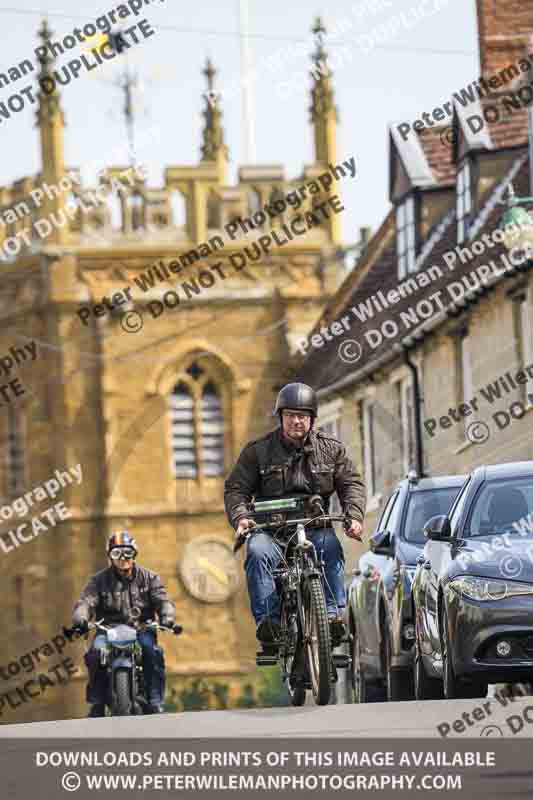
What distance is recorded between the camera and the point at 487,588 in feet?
51.0

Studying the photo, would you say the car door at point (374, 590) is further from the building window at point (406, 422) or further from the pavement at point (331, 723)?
the building window at point (406, 422)

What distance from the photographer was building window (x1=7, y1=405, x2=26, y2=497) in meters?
67.6

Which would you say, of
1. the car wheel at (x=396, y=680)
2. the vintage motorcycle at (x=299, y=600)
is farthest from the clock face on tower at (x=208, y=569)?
the vintage motorcycle at (x=299, y=600)

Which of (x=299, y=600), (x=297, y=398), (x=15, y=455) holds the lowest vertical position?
(x=299, y=600)

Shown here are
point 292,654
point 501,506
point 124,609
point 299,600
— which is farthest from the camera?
point 124,609

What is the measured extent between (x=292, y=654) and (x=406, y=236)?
28372mm

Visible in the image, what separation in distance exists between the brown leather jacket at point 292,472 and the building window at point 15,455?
51628mm

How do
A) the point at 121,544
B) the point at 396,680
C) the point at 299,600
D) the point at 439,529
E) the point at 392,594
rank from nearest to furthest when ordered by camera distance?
the point at 299,600, the point at 439,529, the point at 396,680, the point at 392,594, the point at 121,544

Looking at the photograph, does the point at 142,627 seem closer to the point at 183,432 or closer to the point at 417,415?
the point at 417,415

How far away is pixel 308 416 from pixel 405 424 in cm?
2460

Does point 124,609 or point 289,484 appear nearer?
point 289,484

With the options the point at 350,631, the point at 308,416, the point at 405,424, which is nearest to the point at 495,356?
the point at 405,424

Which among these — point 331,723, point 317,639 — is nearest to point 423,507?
point 317,639

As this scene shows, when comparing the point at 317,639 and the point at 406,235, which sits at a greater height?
the point at 406,235
